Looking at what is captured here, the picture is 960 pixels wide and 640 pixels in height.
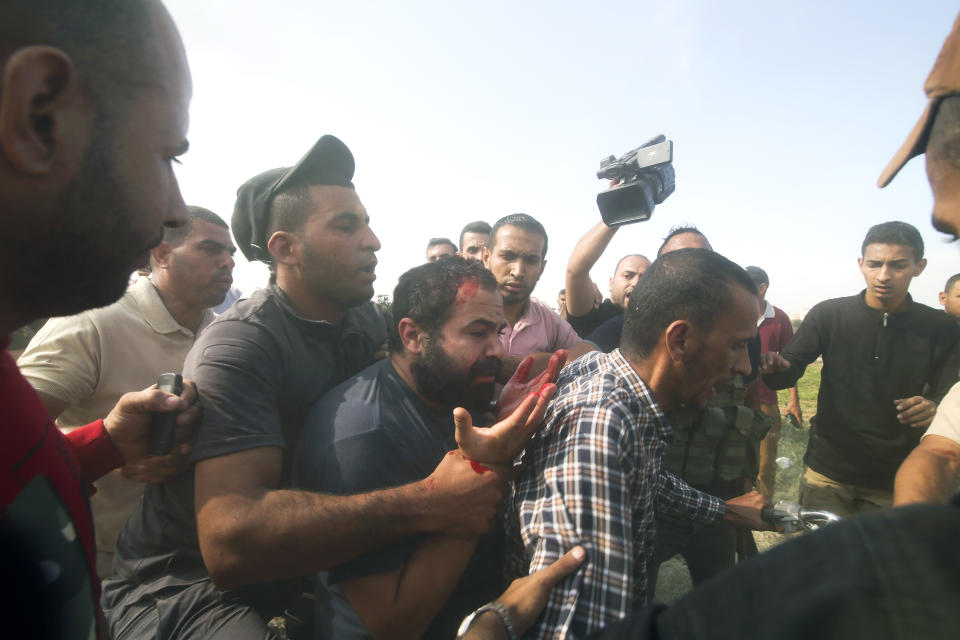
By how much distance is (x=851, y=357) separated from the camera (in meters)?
4.18

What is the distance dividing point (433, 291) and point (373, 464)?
0.88m

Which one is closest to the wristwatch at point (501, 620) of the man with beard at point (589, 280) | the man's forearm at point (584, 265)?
the man with beard at point (589, 280)

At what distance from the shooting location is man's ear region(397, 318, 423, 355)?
2.18 metres

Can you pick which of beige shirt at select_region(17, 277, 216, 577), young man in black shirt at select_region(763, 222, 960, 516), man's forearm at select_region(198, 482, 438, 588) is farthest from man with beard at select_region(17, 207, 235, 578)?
young man in black shirt at select_region(763, 222, 960, 516)

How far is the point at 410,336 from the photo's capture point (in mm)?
2229

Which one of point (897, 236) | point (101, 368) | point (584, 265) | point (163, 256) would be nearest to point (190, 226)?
point (163, 256)

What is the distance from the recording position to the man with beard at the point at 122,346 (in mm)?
2316

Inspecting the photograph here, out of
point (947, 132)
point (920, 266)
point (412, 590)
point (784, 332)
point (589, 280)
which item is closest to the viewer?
point (947, 132)

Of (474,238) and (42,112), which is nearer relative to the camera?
(42,112)

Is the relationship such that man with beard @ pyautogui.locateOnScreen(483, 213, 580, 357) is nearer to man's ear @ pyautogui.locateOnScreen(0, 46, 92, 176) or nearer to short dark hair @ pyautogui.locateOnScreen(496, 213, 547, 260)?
short dark hair @ pyautogui.locateOnScreen(496, 213, 547, 260)

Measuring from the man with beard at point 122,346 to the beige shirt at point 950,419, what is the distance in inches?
150

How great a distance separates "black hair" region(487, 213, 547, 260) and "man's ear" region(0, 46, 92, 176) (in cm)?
332

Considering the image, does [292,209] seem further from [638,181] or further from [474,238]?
[474,238]

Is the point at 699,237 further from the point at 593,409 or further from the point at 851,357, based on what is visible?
the point at 593,409
